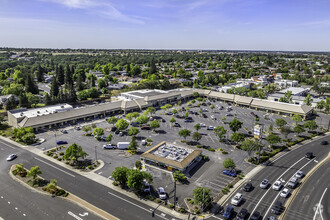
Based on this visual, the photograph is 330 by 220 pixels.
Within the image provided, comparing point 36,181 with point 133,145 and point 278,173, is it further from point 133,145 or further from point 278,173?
point 278,173

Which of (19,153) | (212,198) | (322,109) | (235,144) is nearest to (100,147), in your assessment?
(19,153)

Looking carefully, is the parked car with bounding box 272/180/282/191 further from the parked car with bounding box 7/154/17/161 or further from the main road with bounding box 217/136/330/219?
the parked car with bounding box 7/154/17/161

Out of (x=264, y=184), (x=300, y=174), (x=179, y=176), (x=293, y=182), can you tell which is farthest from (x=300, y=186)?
(x=179, y=176)

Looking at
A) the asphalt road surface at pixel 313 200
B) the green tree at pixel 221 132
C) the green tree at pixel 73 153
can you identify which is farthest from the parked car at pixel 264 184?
the green tree at pixel 73 153

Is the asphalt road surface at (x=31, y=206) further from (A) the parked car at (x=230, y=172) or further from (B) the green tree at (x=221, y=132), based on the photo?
(B) the green tree at (x=221, y=132)

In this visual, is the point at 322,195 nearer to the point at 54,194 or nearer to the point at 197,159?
the point at 197,159

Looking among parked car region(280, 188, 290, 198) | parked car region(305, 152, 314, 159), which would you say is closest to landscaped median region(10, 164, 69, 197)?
parked car region(280, 188, 290, 198)
